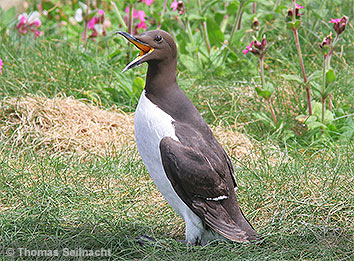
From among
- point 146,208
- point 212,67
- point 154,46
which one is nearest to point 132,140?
point 146,208

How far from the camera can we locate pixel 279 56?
583 centimetres

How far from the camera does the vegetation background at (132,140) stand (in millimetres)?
3342

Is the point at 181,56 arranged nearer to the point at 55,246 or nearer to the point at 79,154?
the point at 79,154

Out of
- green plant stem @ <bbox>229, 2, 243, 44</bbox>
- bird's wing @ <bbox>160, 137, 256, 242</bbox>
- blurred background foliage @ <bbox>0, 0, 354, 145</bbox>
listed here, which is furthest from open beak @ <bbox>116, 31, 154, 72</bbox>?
green plant stem @ <bbox>229, 2, 243, 44</bbox>

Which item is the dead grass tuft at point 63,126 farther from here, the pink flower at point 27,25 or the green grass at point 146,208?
the pink flower at point 27,25

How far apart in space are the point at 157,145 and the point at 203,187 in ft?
1.11

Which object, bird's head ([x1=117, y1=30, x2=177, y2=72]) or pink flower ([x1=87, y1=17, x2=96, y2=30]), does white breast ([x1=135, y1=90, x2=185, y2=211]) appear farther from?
pink flower ([x1=87, y1=17, x2=96, y2=30])

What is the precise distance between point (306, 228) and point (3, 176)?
2.01 meters

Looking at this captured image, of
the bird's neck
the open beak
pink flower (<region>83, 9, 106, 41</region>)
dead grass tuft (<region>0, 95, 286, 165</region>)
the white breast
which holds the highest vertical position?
the open beak

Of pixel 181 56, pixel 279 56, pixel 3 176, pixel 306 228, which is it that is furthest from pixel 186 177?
pixel 279 56

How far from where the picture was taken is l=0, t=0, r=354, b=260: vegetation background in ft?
11.0

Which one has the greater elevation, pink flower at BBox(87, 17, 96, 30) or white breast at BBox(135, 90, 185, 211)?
white breast at BBox(135, 90, 185, 211)

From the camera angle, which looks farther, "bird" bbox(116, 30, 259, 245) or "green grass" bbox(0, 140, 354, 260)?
"green grass" bbox(0, 140, 354, 260)

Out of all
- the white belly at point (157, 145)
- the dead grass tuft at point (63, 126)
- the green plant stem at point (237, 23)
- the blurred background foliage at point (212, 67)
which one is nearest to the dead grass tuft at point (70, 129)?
the dead grass tuft at point (63, 126)
